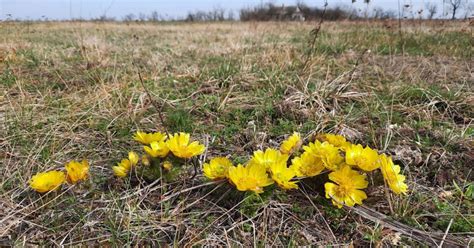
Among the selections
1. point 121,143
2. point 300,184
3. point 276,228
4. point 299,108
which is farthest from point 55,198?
point 299,108

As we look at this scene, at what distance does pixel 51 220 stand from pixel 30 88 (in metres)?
1.81

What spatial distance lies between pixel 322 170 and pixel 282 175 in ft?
0.55

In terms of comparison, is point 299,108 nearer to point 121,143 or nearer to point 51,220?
point 121,143

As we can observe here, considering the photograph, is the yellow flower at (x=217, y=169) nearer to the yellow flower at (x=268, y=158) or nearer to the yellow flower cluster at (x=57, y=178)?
the yellow flower at (x=268, y=158)

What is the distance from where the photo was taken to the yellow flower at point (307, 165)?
141 centimetres

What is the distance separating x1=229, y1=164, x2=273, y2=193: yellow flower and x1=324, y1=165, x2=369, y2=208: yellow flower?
0.22 metres

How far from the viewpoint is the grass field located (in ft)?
4.45

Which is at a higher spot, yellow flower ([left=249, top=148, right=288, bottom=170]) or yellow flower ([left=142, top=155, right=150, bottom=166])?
yellow flower ([left=249, top=148, right=288, bottom=170])

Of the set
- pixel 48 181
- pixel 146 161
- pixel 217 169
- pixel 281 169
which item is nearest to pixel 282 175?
pixel 281 169

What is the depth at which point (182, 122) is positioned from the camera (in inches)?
85.5

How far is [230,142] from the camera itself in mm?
2033

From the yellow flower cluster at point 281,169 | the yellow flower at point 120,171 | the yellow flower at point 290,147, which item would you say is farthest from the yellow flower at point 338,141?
the yellow flower at point 120,171

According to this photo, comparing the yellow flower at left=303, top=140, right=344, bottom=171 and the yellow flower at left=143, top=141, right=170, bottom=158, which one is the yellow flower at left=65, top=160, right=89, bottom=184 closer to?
the yellow flower at left=143, top=141, right=170, bottom=158

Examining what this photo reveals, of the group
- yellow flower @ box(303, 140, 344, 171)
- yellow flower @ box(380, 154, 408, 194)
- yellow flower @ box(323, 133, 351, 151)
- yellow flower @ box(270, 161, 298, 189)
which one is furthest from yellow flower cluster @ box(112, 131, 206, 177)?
yellow flower @ box(380, 154, 408, 194)
